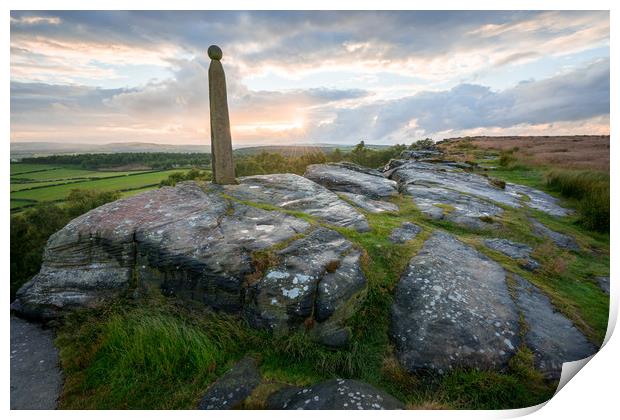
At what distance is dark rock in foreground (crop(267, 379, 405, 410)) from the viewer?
11.9 ft

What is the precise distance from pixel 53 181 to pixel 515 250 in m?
12.9

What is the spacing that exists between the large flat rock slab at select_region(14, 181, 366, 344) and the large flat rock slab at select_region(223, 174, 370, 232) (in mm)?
798

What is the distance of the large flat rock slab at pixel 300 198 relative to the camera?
22.9 feet

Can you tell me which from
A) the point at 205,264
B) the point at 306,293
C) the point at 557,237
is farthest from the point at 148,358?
the point at 557,237

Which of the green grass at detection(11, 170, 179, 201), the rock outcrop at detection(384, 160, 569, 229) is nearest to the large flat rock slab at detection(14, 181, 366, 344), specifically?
the green grass at detection(11, 170, 179, 201)

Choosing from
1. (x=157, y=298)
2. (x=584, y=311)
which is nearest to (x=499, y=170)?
(x=584, y=311)

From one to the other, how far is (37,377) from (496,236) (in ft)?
32.0

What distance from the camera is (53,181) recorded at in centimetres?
872

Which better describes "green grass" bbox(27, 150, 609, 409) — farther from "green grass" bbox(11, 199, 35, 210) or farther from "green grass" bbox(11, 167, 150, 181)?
"green grass" bbox(11, 167, 150, 181)

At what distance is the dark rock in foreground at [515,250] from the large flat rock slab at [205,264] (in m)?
3.68

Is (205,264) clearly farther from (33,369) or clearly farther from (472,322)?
(472,322)

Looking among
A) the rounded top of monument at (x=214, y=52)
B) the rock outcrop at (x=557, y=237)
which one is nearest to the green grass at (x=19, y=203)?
the rounded top of monument at (x=214, y=52)

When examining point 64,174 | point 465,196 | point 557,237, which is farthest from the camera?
point 465,196

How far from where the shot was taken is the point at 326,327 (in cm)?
448
